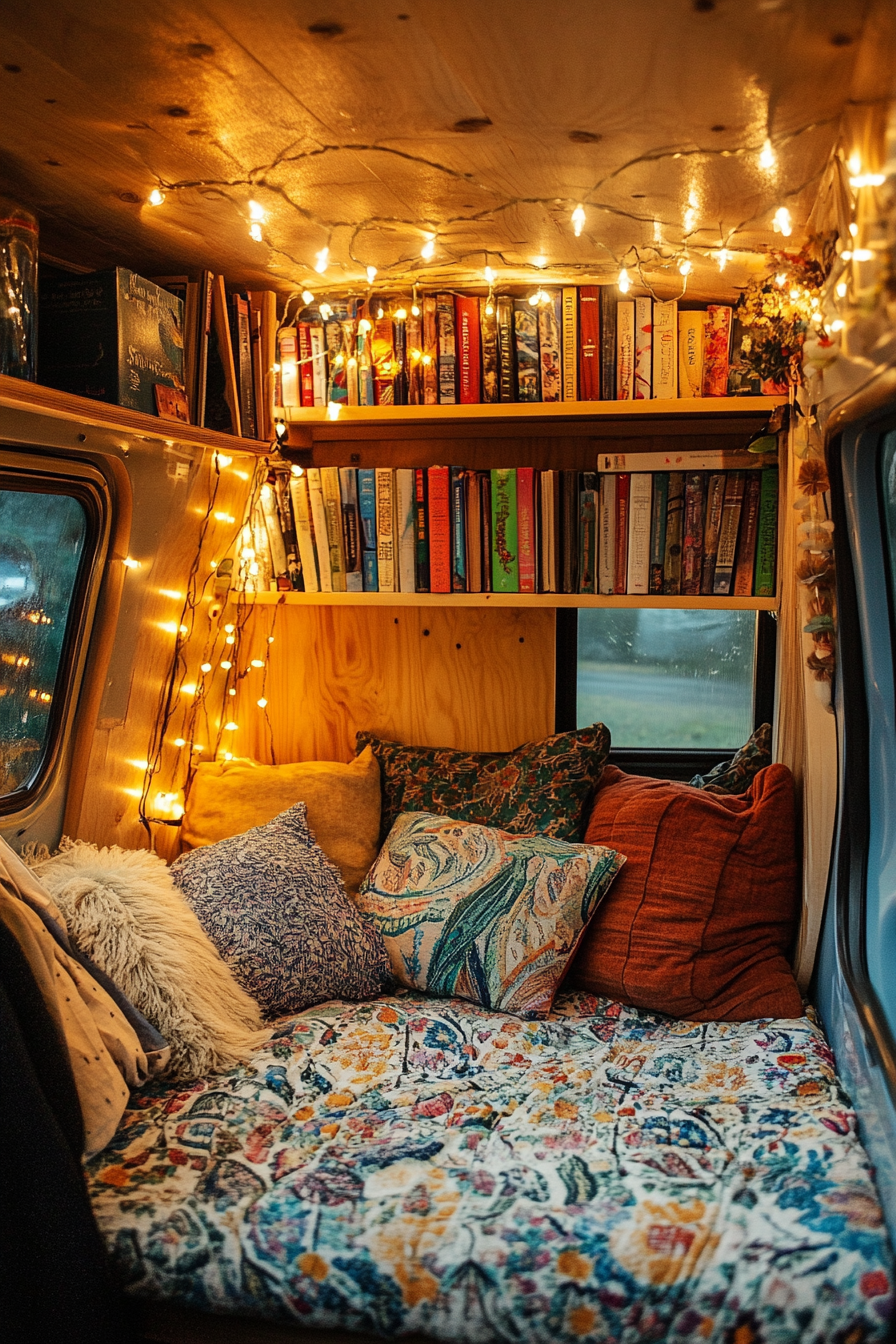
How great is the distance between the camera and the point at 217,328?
7.68 ft

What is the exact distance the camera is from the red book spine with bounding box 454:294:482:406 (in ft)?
8.13

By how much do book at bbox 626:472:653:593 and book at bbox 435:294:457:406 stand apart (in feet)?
1.68

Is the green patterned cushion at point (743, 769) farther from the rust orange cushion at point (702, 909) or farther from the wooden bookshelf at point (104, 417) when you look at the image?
the wooden bookshelf at point (104, 417)

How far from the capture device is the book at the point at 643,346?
7.88 feet

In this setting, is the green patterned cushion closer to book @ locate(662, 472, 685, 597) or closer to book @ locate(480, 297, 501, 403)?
book @ locate(662, 472, 685, 597)

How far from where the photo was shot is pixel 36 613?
2205 millimetres

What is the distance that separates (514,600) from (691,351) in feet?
2.43

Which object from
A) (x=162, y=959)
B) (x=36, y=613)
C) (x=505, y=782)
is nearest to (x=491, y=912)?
(x=505, y=782)

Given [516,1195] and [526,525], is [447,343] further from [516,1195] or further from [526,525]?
[516,1195]

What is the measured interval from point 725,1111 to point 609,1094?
8.3 inches

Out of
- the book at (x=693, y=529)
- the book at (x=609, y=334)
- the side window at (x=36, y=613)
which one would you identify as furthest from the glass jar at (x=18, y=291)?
the book at (x=693, y=529)

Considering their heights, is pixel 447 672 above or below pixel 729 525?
below

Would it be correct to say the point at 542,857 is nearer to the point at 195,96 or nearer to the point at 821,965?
the point at 821,965

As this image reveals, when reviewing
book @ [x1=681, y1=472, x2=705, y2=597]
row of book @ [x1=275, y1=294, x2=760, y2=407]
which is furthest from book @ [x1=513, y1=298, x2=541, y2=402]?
book @ [x1=681, y1=472, x2=705, y2=597]
